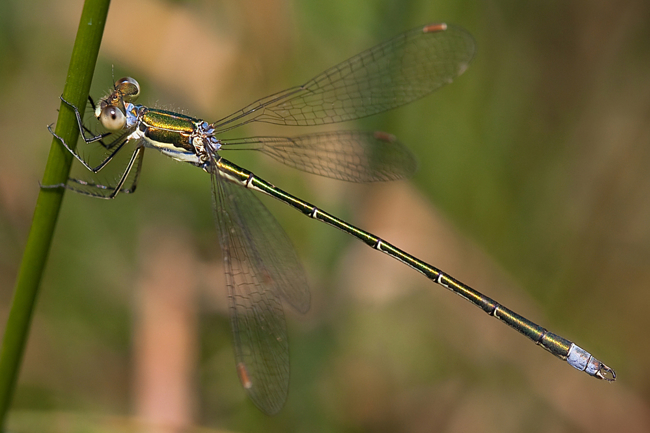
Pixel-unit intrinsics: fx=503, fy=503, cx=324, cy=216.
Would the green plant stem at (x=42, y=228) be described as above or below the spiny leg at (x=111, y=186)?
below

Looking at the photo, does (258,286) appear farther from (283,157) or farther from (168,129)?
(168,129)

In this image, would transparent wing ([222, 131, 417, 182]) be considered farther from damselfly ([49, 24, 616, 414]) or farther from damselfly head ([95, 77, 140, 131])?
damselfly head ([95, 77, 140, 131])

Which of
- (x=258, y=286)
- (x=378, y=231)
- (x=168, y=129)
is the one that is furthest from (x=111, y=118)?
(x=378, y=231)

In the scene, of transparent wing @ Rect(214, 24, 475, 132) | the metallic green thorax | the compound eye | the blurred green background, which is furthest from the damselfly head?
the blurred green background

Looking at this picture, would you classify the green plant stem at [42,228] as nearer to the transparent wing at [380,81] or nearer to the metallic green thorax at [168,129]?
the metallic green thorax at [168,129]

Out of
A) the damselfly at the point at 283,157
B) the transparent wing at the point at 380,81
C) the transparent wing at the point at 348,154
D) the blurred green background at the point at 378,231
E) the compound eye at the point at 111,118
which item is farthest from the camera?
the blurred green background at the point at 378,231

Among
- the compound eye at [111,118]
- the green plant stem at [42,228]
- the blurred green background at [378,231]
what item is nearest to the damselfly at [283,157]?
the compound eye at [111,118]
